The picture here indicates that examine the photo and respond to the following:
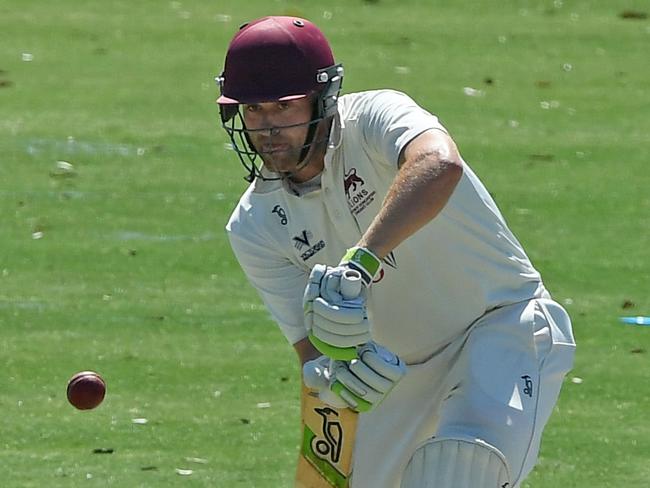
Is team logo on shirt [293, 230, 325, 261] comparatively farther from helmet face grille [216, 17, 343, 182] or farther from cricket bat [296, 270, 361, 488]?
cricket bat [296, 270, 361, 488]

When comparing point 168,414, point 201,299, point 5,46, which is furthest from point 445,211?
point 5,46

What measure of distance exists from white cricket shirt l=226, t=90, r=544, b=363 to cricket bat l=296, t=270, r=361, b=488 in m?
0.27

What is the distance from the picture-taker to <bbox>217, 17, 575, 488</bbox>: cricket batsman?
439 cm

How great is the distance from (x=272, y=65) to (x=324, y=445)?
3.99ft

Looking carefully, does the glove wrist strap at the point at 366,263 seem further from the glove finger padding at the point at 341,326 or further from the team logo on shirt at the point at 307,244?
the team logo on shirt at the point at 307,244

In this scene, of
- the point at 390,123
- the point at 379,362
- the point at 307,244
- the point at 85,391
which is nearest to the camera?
the point at 379,362

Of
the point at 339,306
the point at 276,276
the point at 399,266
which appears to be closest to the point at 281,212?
the point at 276,276

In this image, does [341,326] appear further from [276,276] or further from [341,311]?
[276,276]

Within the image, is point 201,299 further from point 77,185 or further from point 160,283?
point 77,185

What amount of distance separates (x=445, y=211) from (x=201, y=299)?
12.8 ft

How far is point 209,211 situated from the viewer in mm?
9656

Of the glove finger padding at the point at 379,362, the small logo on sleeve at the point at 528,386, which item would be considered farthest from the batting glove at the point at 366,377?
the small logo on sleeve at the point at 528,386

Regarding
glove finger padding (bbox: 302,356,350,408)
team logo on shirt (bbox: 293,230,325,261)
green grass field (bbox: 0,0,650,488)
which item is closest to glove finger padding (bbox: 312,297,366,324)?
glove finger padding (bbox: 302,356,350,408)

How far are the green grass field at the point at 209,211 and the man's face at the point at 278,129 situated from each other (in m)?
2.08
